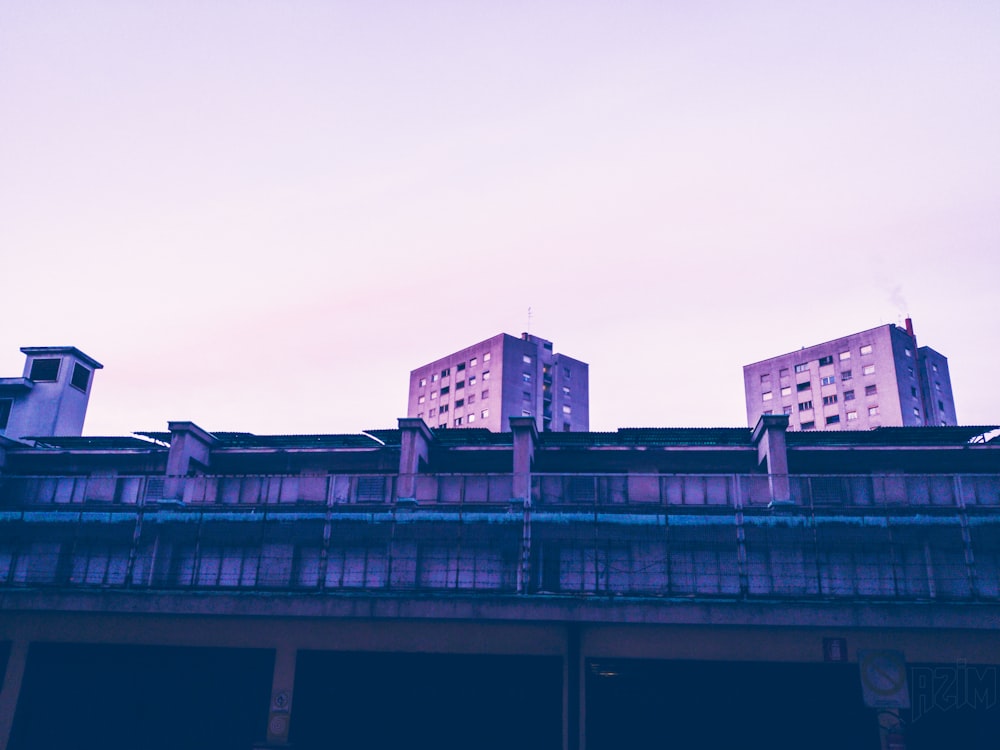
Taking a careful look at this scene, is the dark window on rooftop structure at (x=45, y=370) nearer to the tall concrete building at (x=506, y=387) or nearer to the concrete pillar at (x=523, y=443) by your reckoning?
the concrete pillar at (x=523, y=443)

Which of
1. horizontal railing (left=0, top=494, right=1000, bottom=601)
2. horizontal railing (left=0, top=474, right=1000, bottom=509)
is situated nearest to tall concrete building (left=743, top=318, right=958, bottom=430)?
horizontal railing (left=0, top=474, right=1000, bottom=509)

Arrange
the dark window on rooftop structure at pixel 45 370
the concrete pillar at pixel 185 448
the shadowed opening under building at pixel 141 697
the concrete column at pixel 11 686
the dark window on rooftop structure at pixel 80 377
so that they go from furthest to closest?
1. the dark window on rooftop structure at pixel 80 377
2. the dark window on rooftop structure at pixel 45 370
3. the concrete pillar at pixel 185 448
4. the concrete column at pixel 11 686
5. the shadowed opening under building at pixel 141 697

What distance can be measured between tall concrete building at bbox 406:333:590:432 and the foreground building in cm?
7222

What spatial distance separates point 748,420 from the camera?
106 metres

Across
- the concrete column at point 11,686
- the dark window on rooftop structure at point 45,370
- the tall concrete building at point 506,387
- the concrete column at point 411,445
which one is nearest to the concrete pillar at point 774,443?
the concrete column at point 411,445

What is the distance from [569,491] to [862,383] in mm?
79795

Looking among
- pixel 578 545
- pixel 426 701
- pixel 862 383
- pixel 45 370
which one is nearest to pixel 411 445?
pixel 426 701

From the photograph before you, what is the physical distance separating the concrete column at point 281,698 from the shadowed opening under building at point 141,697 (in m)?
0.26

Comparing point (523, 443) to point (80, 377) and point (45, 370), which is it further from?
point (45, 370)

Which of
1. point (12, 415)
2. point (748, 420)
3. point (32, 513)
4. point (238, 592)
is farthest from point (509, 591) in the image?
point (748, 420)

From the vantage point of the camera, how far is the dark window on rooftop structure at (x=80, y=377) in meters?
44.6

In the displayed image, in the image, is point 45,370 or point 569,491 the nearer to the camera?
point 569,491

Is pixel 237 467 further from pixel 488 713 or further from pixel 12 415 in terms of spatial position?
pixel 488 713

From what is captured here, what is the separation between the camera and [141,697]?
61.3ft
